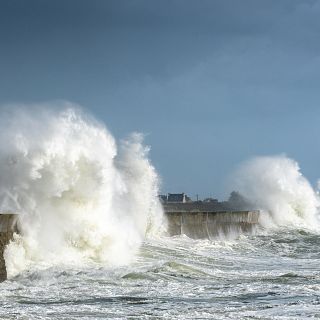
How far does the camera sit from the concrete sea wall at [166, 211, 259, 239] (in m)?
23.2

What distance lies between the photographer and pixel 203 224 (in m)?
23.8

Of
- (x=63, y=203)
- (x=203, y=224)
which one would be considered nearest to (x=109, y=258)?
(x=63, y=203)

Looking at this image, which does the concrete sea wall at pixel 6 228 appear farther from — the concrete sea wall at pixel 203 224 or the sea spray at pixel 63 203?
the concrete sea wall at pixel 203 224

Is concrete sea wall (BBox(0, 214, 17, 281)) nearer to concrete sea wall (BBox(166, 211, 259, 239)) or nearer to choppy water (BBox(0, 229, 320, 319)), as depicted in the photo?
choppy water (BBox(0, 229, 320, 319))

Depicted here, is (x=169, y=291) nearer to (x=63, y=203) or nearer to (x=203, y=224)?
(x=63, y=203)

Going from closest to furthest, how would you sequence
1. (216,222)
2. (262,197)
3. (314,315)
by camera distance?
(314,315)
(216,222)
(262,197)

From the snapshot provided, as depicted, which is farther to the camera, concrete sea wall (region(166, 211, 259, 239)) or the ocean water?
concrete sea wall (region(166, 211, 259, 239))

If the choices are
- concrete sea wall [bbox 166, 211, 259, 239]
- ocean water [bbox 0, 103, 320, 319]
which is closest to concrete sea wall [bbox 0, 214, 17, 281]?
ocean water [bbox 0, 103, 320, 319]

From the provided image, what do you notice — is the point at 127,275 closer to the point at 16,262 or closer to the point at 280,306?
the point at 16,262

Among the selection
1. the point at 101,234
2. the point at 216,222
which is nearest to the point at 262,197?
the point at 216,222

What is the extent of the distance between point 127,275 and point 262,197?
25.9m

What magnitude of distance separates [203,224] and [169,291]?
14.4m

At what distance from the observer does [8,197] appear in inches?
546

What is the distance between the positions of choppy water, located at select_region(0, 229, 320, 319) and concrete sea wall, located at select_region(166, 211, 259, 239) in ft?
24.8
